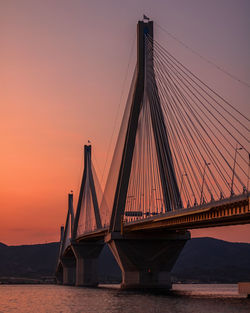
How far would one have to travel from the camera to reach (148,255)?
64.8 metres

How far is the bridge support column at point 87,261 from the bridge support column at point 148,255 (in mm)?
36085

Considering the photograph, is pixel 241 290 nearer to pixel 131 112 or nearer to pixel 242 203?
pixel 131 112

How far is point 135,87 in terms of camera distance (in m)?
59.2

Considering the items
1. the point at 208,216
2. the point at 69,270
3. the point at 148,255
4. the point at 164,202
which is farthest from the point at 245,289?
the point at 69,270

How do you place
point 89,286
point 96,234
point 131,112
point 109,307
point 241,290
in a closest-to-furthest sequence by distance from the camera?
point 109,307
point 131,112
point 241,290
point 96,234
point 89,286

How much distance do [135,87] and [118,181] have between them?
32.7 feet

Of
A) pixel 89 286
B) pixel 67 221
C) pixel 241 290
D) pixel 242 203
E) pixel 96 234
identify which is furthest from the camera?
pixel 67 221

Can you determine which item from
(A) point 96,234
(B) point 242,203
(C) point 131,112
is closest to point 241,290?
Result: (A) point 96,234

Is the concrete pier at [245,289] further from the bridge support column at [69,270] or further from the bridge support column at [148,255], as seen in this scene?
the bridge support column at [69,270]

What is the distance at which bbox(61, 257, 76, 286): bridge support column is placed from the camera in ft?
456

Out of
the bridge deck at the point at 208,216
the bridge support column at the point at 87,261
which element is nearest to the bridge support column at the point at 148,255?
the bridge deck at the point at 208,216

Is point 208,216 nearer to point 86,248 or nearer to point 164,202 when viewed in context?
point 164,202

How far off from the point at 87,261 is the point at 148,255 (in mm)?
39164

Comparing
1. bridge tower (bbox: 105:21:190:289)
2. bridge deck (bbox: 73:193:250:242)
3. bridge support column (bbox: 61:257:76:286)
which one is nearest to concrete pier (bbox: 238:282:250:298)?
bridge tower (bbox: 105:21:190:289)
